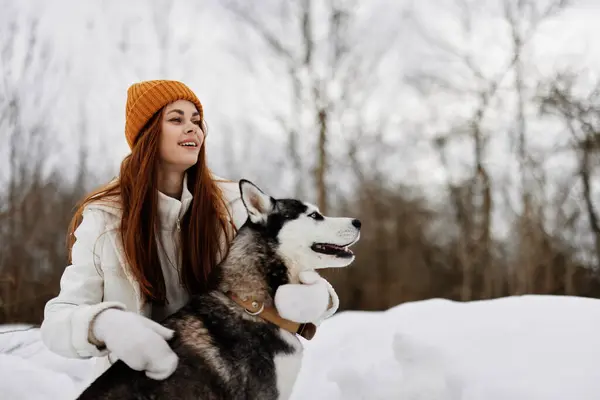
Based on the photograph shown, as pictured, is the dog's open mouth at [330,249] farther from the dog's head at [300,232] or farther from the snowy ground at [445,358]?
the snowy ground at [445,358]

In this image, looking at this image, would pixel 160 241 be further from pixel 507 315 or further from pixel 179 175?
pixel 507 315

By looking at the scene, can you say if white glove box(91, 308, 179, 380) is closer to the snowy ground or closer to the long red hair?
the long red hair

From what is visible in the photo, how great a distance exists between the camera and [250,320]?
6.31ft

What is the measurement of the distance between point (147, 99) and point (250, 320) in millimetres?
1045

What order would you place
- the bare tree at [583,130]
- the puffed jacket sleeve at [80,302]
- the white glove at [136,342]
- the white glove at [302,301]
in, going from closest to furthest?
the white glove at [136,342]
the puffed jacket sleeve at [80,302]
the white glove at [302,301]
the bare tree at [583,130]

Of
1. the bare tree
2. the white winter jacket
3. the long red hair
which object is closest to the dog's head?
the long red hair

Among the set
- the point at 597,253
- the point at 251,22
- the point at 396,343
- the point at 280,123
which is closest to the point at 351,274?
the point at 280,123

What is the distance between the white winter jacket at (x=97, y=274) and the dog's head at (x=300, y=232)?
1.21 ft

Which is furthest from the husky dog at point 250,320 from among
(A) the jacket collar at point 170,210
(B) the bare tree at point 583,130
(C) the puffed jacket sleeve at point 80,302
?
(B) the bare tree at point 583,130

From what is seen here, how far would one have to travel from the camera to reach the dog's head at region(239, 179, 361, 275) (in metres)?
2.04

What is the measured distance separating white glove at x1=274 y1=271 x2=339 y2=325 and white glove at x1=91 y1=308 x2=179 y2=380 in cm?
43

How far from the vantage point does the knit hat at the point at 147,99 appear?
7.14 feet

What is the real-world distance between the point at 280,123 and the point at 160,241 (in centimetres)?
731

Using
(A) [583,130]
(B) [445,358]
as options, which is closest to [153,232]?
(B) [445,358]
